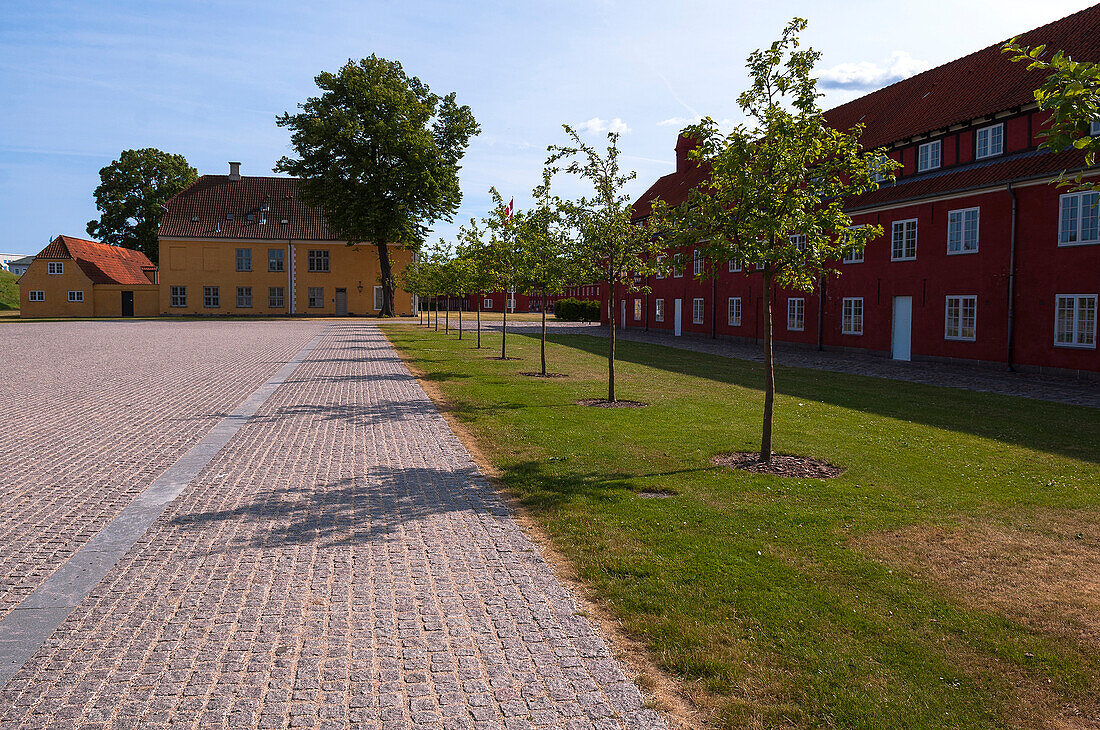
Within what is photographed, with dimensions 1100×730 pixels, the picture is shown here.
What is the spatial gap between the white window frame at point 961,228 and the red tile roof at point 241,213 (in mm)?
48865

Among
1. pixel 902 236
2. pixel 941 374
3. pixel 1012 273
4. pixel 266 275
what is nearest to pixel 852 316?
pixel 902 236

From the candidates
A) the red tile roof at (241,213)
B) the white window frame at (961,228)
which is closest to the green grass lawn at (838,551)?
the white window frame at (961,228)

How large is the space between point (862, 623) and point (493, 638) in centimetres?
211

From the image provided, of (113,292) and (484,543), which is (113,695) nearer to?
(484,543)

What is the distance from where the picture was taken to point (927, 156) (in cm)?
2442

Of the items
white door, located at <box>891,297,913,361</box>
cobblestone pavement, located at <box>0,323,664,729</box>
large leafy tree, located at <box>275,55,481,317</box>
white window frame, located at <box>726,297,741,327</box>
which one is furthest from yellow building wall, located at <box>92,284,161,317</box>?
cobblestone pavement, located at <box>0,323,664,729</box>

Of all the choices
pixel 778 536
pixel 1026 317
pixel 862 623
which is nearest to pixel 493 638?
pixel 862 623

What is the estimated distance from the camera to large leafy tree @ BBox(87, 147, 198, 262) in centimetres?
7206

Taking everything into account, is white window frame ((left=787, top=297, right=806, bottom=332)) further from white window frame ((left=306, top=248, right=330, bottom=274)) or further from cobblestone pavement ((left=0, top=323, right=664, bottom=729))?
white window frame ((left=306, top=248, right=330, bottom=274))

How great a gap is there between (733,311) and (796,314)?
530 centimetres

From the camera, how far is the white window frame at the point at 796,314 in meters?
30.3

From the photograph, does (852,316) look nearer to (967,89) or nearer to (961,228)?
(961,228)

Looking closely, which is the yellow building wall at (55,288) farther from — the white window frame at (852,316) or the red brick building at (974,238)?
the white window frame at (852,316)

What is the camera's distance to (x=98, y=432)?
34.1 feet
